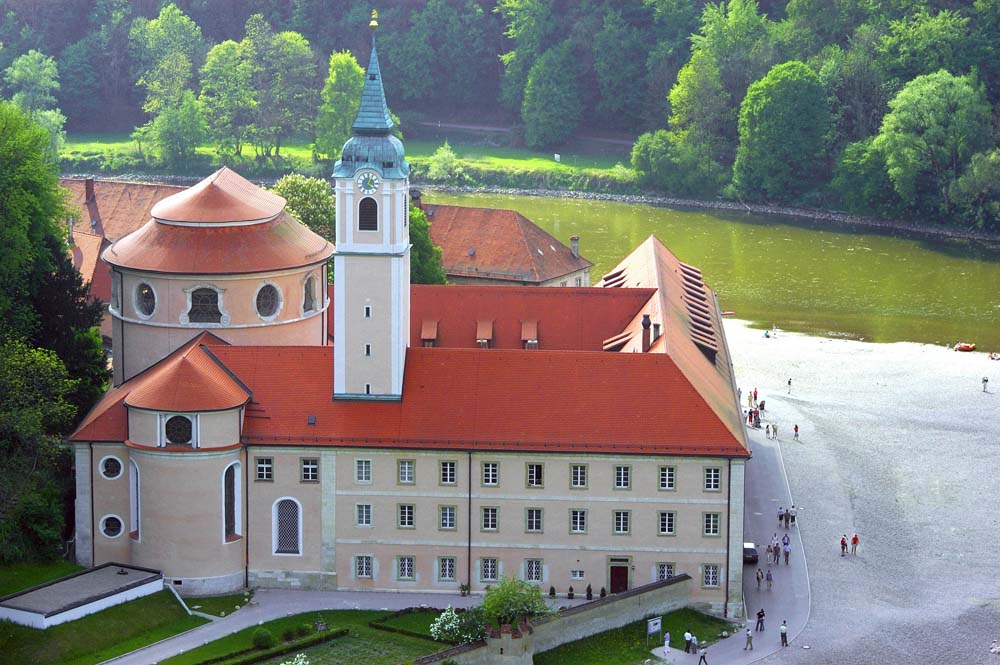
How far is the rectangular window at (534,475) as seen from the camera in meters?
70.0

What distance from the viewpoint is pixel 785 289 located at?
13250 centimetres

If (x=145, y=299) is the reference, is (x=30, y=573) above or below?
below

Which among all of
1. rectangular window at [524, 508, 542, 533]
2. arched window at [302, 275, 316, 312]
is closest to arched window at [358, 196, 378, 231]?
arched window at [302, 275, 316, 312]

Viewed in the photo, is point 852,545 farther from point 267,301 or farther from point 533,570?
point 267,301

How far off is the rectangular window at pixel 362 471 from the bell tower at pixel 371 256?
8.33 ft

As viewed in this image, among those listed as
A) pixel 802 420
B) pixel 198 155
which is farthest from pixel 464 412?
pixel 198 155

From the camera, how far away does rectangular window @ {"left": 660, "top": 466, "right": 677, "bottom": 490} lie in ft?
228

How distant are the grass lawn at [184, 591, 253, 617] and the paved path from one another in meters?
15.5

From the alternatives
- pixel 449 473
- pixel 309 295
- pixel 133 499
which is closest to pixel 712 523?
pixel 449 473

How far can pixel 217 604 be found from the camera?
69.2 meters

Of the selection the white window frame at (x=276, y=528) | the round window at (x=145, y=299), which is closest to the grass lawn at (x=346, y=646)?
the white window frame at (x=276, y=528)

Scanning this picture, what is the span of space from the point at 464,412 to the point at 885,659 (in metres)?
17.5

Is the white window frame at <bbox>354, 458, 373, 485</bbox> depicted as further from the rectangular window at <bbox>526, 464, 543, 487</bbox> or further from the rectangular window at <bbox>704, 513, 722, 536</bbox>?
the rectangular window at <bbox>704, 513, 722, 536</bbox>

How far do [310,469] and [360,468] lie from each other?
6.10 ft
